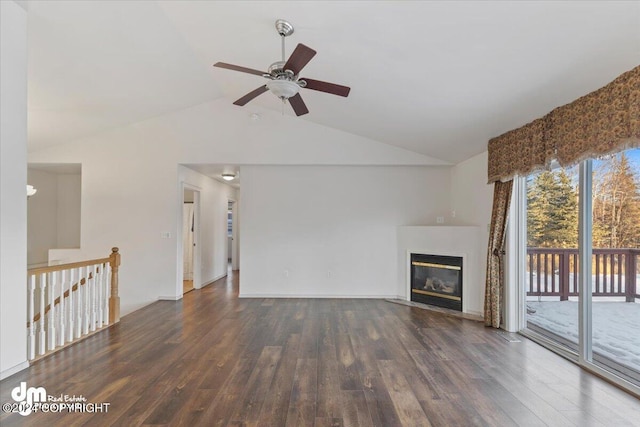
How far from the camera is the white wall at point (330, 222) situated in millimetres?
5855

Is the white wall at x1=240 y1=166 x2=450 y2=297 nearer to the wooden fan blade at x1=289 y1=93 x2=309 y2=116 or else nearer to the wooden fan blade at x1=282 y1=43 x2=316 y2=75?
the wooden fan blade at x1=289 y1=93 x2=309 y2=116

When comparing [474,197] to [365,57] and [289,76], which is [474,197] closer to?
[365,57]

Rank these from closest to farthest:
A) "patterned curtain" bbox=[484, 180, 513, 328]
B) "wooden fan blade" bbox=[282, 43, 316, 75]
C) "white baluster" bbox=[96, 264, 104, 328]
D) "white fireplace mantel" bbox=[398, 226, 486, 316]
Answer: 1. "wooden fan blade" bbox=[282, 43, 316, 75]
2. "white baluster" bbox=[96, 264, 104, 328]
3. "patterned curtain" bbox=[484, 180, 513, 328]
4. "white fireplace mantel" bbox=[398, 226, 486, 316]

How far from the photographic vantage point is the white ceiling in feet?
7.47

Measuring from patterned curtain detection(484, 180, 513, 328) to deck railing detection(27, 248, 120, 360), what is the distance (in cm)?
522

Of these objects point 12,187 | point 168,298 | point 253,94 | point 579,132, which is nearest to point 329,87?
point 253,94

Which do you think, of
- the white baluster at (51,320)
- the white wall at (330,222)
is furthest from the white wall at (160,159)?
the white baluster at (51,320)

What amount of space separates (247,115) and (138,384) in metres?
4.44

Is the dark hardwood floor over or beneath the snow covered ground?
→ beneath

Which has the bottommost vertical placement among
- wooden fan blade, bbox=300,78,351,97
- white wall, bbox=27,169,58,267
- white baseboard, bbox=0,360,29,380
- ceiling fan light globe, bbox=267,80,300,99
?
white baseboard, bbox=0,360,29,380

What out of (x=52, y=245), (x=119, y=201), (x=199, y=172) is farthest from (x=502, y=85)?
(x=52, y=245)

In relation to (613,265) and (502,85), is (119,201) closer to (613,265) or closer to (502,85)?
(502,85)

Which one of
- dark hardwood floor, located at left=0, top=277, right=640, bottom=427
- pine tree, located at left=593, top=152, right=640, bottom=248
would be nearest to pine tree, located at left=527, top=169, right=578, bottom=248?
pine tree, located at left=593, top=152, right=640, bottom=248

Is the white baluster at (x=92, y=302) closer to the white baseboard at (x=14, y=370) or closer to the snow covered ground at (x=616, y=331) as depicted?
the white baseboard at (x=14, y=370)
